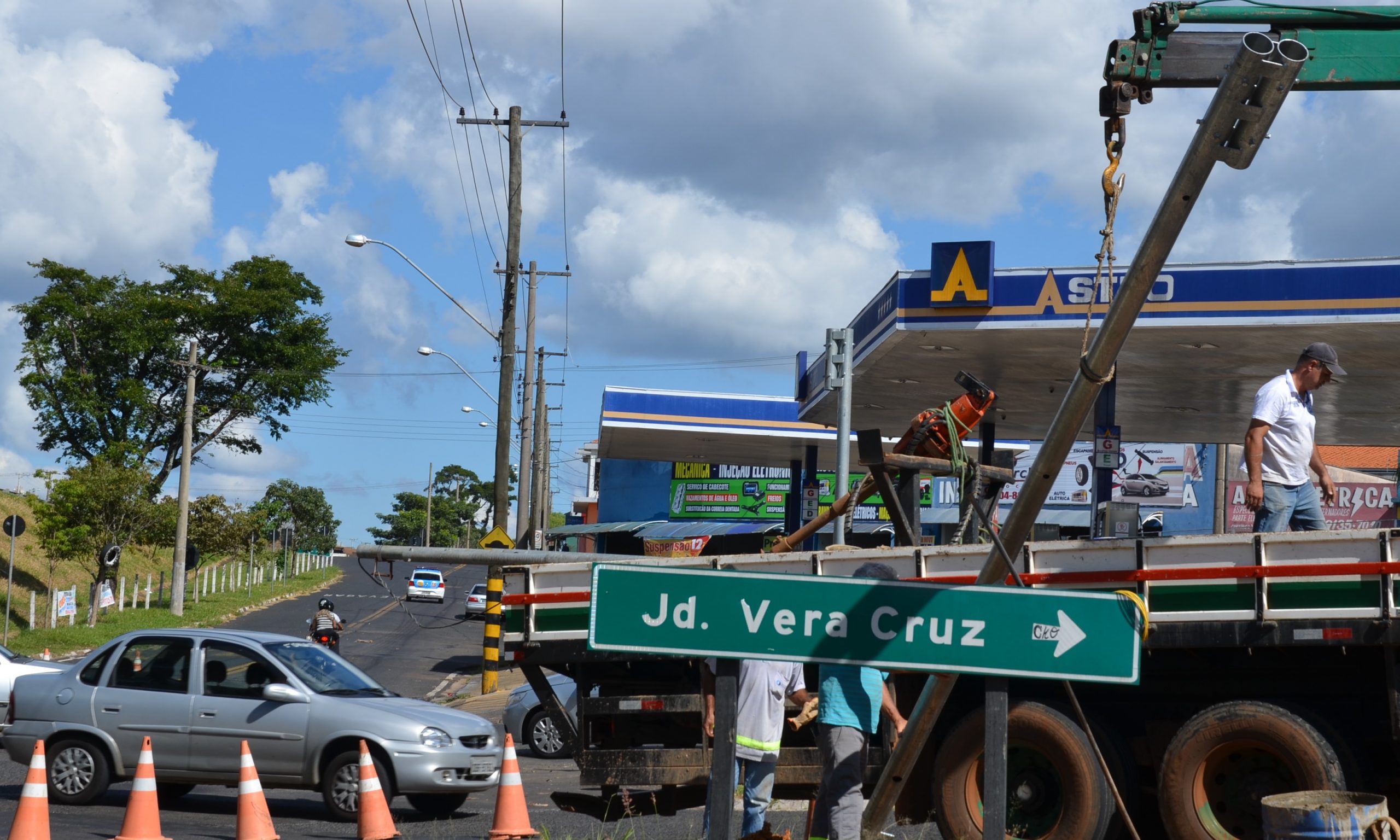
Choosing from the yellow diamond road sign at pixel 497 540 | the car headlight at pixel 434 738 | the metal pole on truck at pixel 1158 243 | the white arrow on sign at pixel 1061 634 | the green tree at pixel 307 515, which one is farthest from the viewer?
the green tree at pixel 307 515

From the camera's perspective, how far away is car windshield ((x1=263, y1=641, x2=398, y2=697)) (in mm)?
11922

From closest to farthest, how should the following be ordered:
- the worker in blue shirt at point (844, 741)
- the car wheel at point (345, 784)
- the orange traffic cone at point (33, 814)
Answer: the worker in blue shirt at point (844, 741) → the orange traffic cone at point (33, 814) → the car wheel at point (345, 784)

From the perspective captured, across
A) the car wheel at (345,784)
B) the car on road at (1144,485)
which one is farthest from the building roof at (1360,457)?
the car wheel at (345,784)

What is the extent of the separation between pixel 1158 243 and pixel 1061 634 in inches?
58.1

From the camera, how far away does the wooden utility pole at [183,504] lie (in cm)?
4003

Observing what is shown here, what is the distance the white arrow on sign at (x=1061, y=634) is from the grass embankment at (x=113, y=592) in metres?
24.5

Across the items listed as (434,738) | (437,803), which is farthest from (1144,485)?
(434,738)

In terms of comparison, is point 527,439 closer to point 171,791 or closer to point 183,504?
point 183,504

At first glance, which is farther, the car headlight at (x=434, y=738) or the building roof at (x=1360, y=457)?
the building roof at (x=1360, y=457)

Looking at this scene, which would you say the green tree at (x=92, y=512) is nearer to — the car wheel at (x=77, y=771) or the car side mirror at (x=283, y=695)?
the car wheel at (x=77, y=771)

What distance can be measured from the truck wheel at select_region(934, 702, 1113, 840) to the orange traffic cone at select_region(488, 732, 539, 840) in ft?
9.37

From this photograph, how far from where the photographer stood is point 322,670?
1224 centimetres

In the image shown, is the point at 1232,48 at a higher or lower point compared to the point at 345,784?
higher

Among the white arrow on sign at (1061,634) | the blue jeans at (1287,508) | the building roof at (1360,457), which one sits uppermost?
the building roof at (1360,457)
